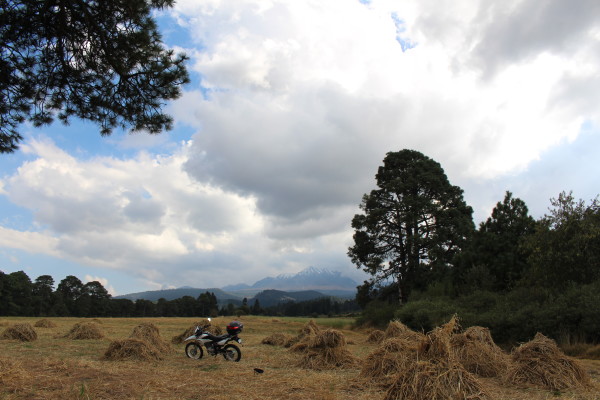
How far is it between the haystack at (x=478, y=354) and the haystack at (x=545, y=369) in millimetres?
700

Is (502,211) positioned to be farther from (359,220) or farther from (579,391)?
(579,391)

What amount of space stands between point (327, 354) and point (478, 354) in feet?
12.2

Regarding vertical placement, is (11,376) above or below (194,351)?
above

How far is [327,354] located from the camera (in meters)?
10.2

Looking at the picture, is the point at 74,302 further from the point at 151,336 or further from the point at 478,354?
the point at 478,354

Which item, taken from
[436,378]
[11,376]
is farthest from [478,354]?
[11,376]

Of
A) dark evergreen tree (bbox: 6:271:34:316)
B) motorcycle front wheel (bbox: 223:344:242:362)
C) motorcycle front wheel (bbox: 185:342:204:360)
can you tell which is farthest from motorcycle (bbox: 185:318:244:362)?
dark evergreen tree (bbox: 6:271:34:316)

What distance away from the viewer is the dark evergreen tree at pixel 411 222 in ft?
95.1

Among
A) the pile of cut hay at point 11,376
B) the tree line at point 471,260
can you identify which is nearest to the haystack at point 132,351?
the pile of cut hay at point 11,376

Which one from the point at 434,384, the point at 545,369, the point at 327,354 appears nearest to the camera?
the point at 434,384

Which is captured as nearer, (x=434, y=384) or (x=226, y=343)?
(x=434, y=384)

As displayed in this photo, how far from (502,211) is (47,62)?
83.3ft

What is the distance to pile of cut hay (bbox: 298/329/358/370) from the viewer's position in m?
10.0

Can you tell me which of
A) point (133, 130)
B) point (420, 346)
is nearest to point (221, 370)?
point (420, 346)
